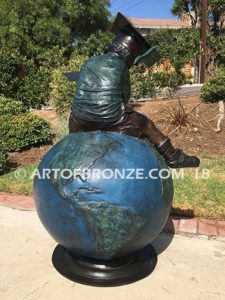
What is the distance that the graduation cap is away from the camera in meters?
3.90

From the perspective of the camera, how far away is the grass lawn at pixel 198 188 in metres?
5.33

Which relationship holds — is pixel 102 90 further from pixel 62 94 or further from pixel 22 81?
pixel 22 81

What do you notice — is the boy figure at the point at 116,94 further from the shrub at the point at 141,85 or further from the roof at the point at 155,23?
the roof at the point at 155,23

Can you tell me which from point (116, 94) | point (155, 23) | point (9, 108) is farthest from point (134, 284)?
point (155, 23)

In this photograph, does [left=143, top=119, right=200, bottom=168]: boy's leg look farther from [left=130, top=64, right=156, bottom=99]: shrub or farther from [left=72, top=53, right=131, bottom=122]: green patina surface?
[left=130, top=64, right=156, bottom=99]: shrub

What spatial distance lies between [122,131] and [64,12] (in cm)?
1830

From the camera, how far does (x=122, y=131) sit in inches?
149

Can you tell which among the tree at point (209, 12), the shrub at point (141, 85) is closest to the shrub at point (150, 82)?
the shrub at point (141, 85)

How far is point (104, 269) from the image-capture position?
3.68 m

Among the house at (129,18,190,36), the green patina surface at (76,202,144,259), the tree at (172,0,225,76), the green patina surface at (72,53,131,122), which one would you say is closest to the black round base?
the green patina surface at (76,202,144,259)

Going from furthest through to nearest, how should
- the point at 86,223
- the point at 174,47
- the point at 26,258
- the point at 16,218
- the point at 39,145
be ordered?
the point at 174,47 → the point at 39,145 → the point at 16,218 → the point at 26,258 → the point at 86,223

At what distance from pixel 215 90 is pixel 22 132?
4782 mm

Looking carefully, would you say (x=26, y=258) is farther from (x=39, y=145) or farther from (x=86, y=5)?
(x=86, y=5)

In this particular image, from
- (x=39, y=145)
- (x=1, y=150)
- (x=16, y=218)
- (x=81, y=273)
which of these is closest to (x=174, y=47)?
(x=39, y=145)
